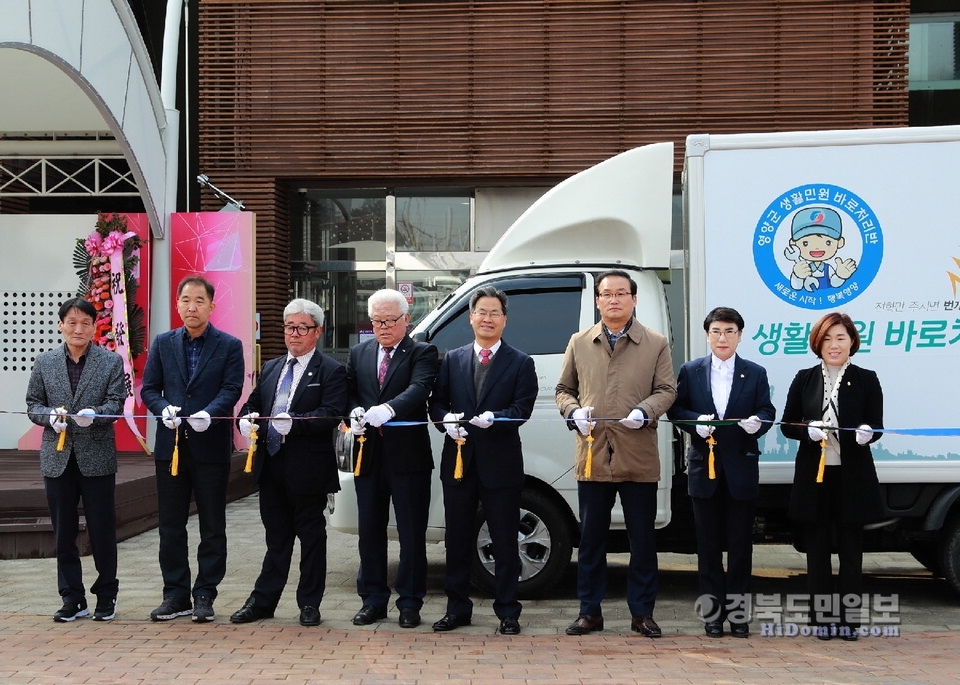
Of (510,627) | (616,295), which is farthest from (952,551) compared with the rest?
(510,627)

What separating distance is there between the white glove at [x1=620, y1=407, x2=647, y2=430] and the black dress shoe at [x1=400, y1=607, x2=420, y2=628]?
5.25ft

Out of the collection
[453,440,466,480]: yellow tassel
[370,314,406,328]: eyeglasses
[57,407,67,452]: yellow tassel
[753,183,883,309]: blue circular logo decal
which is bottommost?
[453,440,466,480]: yellow tassel

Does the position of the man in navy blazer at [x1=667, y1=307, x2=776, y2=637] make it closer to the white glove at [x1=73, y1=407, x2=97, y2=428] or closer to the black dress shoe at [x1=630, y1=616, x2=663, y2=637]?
the black dress shoe at [x1=630, y1=616, x2=663, y2=637]

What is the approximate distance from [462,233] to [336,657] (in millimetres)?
9228

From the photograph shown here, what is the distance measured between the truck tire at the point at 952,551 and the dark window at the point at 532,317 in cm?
254

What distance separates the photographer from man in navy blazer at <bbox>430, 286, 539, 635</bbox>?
19.6ft

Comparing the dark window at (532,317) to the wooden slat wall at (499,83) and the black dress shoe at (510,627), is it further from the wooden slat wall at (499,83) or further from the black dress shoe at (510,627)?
the wooden slat wall at (499,83)

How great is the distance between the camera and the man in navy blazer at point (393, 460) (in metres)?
6.06

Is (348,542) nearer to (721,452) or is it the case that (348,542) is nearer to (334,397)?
(334,397)

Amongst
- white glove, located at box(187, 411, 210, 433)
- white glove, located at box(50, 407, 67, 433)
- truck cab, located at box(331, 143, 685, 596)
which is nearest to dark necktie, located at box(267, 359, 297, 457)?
white glove, located at box(187, 411, 210, 433)

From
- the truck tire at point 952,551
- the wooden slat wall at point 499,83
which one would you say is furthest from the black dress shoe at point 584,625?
the wooden slat wall at point 499,83

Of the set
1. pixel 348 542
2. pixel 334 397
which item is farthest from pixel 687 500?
pixel 348 542

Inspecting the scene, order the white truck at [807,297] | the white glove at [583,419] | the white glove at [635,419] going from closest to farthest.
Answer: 1. the white glove at [635,419]
2. the white glove at [583,419]
3. the white truck at [807,297]

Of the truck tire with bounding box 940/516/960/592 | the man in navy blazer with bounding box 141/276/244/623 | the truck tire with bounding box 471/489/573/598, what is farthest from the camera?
the truck tire with bounding box 471/489/573/598
